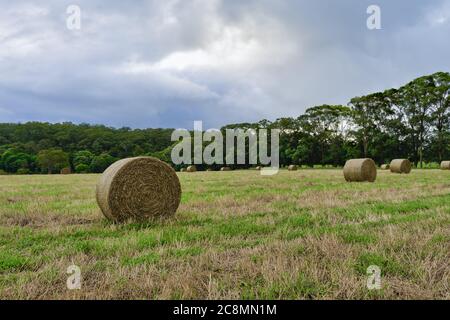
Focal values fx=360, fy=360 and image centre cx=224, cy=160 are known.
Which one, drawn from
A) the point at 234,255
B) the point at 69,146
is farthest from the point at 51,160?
the point at 234,255

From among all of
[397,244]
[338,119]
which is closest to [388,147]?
[338,119]

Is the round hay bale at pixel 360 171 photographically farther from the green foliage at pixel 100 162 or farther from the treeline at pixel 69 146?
the green foliage at pixel 100 162

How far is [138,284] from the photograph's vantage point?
325 centimetres

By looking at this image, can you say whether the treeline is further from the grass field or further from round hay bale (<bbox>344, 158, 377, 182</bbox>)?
the grass field

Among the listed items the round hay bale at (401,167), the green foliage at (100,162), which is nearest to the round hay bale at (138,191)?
the round hay bale at (401,167)

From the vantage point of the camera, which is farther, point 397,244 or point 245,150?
point 245,150

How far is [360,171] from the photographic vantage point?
701 inches

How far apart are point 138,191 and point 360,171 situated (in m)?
13.4

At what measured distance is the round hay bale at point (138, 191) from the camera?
7.01 metres

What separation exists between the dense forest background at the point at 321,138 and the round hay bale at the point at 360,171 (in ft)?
121

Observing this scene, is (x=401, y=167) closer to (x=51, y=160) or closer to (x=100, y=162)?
(x=100, y=162)

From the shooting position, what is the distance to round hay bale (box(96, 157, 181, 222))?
7.01m
